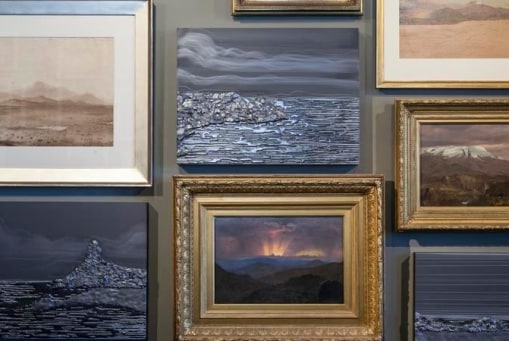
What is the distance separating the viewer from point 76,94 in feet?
3.19

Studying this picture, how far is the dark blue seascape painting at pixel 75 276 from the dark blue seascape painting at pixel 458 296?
0.49 m

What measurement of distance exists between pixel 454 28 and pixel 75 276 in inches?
31.7

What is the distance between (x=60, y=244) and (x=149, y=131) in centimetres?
25

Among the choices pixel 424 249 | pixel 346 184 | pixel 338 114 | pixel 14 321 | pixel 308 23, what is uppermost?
pixel 308 23

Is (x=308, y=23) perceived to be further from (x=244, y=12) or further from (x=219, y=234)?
(x=219, y=234)

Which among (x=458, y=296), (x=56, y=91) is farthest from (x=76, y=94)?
(x=458, y=296)

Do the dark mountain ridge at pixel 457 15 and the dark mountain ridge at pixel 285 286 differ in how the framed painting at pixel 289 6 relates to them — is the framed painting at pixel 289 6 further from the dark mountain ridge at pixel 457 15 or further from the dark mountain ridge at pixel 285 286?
the dark mountain ridge at pixel 285 286

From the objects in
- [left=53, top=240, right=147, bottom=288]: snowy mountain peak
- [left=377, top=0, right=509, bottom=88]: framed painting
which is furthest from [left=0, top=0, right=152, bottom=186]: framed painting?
[left=377, top=0, right=509, bottom=88]: framed painting

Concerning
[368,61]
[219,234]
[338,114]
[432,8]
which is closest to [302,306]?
[219,234]

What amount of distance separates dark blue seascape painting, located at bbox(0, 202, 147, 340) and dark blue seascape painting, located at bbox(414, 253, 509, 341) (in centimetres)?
49

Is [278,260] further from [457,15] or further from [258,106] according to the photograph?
[457,15]

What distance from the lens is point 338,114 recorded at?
97 centimetres

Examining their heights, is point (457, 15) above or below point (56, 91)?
above

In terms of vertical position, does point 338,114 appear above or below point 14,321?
above
